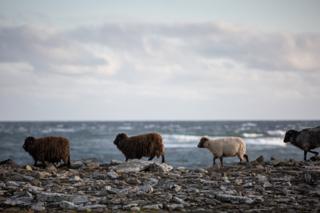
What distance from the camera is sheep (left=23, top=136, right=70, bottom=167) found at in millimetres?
18266

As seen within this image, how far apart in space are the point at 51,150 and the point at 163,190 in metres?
8.03

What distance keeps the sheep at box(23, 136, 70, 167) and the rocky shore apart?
11.1 ft

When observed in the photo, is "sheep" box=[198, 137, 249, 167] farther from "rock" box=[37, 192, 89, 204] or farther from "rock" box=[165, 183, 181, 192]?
"rock" box=[37, 192, 89, 204]

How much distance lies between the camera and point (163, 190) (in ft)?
37.9

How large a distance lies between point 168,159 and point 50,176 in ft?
76.1

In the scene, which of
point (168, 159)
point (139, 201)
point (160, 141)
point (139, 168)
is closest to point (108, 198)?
point (139, 201)

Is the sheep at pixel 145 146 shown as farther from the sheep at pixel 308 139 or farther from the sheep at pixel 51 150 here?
the sheep at pixel 308 139

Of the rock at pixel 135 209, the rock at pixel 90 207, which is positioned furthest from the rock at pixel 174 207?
the rock at pixel 90 207

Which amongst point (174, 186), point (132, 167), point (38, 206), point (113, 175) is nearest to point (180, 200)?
point (174, 186)

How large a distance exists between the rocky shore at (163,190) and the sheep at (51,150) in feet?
11.1

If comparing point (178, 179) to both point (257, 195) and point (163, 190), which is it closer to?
point (163, 190)

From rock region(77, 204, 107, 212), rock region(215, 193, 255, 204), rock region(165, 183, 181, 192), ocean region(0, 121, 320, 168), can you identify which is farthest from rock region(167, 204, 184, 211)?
ocean region(0, 121, 320, 168)

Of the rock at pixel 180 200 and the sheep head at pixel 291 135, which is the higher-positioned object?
the sheep head at pixel 291 135

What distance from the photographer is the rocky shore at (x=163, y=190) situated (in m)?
9.89
